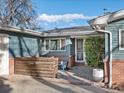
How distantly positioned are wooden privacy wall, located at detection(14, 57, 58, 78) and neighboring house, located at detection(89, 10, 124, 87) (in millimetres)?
3321

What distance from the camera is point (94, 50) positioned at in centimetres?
2216

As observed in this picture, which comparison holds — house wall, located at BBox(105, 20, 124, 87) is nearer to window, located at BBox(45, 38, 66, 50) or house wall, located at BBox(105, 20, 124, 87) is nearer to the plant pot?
the plant pot

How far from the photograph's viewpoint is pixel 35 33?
22031 mm

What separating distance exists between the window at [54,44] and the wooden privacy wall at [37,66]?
21.3 ft

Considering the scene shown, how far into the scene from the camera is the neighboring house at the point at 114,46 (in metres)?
15.1

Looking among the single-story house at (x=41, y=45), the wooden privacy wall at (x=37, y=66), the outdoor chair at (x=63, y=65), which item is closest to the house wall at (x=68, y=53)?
the single-story house at (x=41, y=45)

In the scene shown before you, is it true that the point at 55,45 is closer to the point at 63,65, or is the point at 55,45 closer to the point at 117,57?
the point at 63,65

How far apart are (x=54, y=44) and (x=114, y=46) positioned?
34.9ft

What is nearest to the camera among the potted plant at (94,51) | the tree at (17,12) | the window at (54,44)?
the potted plant at (94,51)

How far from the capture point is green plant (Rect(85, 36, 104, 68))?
21812mm

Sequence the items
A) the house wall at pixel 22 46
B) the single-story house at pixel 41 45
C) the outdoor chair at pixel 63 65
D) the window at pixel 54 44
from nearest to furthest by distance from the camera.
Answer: the single-story house at pixel 41 45
the house wall at pixel 22 46
the outdoor chair at pixel 63 65
the window at pixel 54 44

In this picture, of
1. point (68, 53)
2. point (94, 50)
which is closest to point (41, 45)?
point (68, 53)

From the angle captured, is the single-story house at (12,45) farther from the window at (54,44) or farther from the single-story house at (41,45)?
the window at (54,44)

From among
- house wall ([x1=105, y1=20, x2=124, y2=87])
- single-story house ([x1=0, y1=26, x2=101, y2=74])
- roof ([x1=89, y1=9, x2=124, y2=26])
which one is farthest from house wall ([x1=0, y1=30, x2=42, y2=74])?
house wall ([x1=105, y1=20, x2=124, y2=87])
